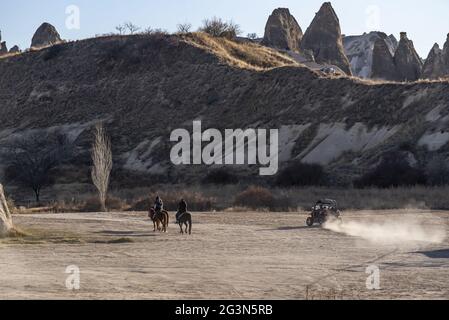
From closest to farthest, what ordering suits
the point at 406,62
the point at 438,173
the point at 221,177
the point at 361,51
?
the point at 438,173, the point at 221,177, the point at 406,62, the point at 361,51

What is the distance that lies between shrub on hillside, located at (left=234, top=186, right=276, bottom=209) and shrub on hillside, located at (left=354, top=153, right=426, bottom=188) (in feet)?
33.9

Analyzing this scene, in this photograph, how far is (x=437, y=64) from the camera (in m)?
116

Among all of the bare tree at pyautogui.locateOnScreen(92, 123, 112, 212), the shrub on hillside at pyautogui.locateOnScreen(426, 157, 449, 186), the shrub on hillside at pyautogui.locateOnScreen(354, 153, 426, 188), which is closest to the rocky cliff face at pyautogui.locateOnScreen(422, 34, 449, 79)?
the shrub on hillside at pyautogui.locateOnScreen(354, 153, 426, 188)

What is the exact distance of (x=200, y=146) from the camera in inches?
2714

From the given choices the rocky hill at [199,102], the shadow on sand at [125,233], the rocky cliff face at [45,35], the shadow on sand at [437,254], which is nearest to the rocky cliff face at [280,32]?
the rocky hill at [199,102]

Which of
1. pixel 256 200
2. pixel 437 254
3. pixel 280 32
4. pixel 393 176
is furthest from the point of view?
pixel 280 32

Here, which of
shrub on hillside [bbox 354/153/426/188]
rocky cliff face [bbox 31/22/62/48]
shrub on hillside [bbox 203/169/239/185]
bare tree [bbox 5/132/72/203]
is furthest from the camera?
rocky cliff face [bbox 31/22/62/48]

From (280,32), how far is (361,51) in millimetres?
48122

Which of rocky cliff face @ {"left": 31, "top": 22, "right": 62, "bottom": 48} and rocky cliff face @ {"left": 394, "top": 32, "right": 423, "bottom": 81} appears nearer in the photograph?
rocky cliff face @ {"left": 394, "top": 32, "right": 423, "bottom": 81}

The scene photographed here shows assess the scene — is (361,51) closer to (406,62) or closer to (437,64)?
(406,62)

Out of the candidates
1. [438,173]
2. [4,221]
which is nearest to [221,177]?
[438,173]

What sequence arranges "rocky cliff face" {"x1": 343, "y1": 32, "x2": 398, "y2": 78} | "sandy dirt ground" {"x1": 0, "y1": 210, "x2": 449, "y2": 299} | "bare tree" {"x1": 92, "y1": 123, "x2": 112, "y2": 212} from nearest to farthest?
"sandy dirt ground" {"x1": 0, "y1": 210, "x2": 449, "y2": 299}, "bare tree" {"x1": 92, "y1": 123, "x2": 112, "y2": 212}, "rocky cliff face" {"x1": 343, "y1": 32, "x2": 398, "y2": 78}

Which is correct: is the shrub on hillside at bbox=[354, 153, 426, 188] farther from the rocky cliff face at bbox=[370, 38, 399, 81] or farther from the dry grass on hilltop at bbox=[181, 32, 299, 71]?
the rocky cliff face at bbox=[370, 38, 399, 81]

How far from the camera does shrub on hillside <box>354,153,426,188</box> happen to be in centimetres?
5372
